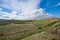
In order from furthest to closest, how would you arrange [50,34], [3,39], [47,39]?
[3,39], [50,34], [47,39]

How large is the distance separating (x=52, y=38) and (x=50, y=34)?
4.13 feet

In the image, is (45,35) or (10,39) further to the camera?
(10,39)

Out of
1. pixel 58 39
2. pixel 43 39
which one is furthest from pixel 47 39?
pixel 58 39

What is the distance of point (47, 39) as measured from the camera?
959 inches

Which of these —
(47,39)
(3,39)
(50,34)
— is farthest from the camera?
(3,39)

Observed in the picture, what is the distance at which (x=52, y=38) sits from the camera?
81.8 feet

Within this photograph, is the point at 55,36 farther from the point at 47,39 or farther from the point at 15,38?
the point at 15,38

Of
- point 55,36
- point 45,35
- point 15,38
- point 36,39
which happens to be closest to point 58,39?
point 55,36

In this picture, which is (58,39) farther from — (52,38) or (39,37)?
(39,37)

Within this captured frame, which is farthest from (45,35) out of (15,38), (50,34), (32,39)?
(15,38)

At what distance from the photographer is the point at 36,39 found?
81.6 ft

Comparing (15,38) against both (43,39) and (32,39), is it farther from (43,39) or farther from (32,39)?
(43,39)

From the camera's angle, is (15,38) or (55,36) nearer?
(55,36)

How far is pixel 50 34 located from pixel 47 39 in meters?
1.96
